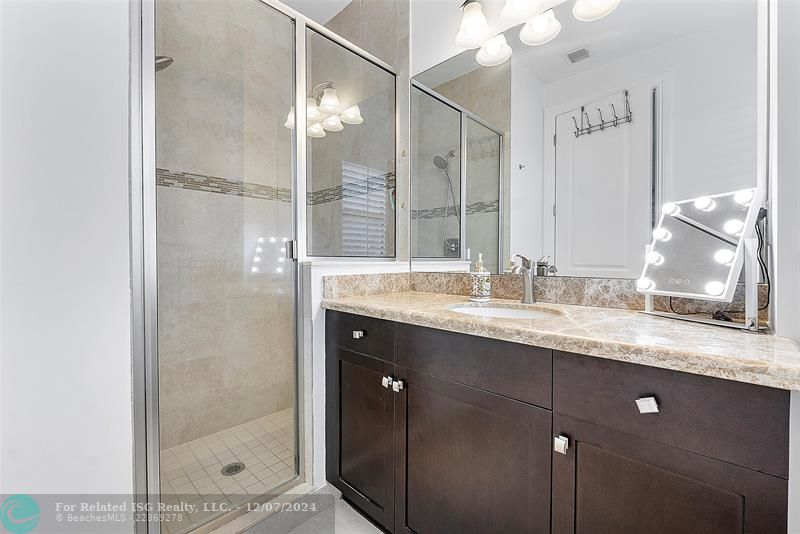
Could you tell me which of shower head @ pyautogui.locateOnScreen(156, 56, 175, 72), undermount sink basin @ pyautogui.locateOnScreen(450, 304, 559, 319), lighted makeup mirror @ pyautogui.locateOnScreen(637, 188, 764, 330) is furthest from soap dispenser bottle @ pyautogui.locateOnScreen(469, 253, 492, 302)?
shower head @ pyautogui.locateOnScreen(156, 56, 175, 72)

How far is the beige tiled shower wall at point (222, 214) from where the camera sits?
48.1 inches

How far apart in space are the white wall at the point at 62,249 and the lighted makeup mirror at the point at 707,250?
1355mm

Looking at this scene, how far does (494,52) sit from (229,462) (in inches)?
80.5

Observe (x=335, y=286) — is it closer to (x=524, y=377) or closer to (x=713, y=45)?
(x=524, y=377)

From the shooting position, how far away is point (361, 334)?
4.61 feet

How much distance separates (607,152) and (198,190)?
1.50 meters

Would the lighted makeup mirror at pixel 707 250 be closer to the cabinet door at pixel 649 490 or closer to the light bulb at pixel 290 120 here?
the cabinet door at pixel 649 490

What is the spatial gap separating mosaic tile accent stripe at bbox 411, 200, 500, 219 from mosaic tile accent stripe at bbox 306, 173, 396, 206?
23 centimetres

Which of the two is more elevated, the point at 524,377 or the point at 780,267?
the point at 780,267

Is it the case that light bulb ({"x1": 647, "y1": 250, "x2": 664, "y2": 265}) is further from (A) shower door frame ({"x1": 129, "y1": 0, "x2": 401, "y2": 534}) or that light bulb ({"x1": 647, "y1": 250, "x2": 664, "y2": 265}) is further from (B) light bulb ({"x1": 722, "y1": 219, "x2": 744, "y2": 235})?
(A) shower door frame ({"x1": 129, "y1": 0, "x2": 401, "y2": 534})

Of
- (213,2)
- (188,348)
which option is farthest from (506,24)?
(188,348)

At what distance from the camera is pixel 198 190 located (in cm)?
130

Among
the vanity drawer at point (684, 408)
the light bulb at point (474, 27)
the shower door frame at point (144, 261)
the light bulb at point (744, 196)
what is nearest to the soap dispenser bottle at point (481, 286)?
the vanity drawer at point (684, 408)

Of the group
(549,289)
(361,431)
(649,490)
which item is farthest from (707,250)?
(361,431)
